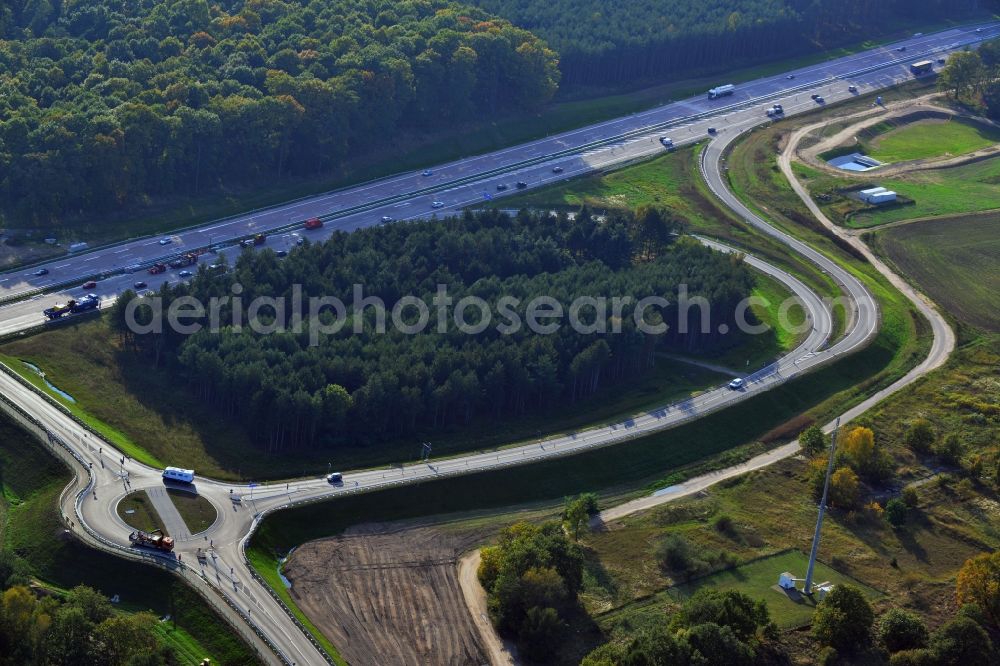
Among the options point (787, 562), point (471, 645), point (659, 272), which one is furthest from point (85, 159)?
point (787, 562)

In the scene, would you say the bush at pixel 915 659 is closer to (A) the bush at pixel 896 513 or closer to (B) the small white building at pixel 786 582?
(B) the small white building at pixel 786 582

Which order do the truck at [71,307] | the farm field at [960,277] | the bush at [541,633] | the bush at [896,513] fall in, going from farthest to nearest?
the farm field at [960,277] → the truck at [71,307] → the bush at [896,513] → the bush at [541,633]

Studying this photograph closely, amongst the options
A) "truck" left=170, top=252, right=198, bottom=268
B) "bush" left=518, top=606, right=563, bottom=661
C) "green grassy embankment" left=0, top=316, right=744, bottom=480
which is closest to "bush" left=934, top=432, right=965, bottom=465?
"green grassy embankment" left=0, top=316, right=744, bottom=480

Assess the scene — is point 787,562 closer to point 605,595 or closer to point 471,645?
point 605,595

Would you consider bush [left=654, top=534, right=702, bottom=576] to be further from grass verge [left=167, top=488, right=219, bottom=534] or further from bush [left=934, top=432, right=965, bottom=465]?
grass verge [left=167, top=488, right=219, bottom=534]

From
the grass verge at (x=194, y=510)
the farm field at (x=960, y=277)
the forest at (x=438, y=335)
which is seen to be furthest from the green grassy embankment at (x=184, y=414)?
the farm field at (x=960, y=277)

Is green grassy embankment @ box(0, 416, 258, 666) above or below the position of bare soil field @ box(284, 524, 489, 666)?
above
